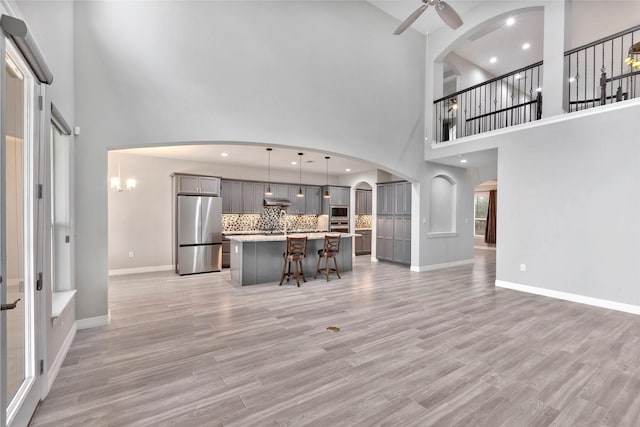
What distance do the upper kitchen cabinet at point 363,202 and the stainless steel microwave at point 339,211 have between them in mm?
467

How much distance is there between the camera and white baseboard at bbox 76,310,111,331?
3.41m

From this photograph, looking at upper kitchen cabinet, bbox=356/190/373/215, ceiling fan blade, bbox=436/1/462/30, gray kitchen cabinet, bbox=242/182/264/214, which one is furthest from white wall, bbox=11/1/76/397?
upper kitchen cabinet, bbox=356/190/373/215

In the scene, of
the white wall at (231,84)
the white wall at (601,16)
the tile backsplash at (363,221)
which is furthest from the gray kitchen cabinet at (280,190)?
the white wall at (601,16)

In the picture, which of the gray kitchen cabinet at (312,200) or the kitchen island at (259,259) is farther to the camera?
the gray kitchen cabinet at (312,200)

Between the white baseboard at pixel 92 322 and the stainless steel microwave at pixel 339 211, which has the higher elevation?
the stainless steel microwave at pixel 339 211

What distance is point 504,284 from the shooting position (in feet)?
17.6

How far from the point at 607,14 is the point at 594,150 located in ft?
14.4

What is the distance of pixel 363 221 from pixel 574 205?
6.47 m

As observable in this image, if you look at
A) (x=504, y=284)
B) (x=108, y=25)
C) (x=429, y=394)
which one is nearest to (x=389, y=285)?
(x=504, y=284)

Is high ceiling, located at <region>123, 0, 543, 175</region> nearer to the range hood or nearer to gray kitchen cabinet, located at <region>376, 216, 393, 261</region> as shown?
the range hood

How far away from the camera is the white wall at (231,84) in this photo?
11.6ft

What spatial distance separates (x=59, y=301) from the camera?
2.83 m

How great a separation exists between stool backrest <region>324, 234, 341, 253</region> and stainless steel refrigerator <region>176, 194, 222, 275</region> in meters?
2.97

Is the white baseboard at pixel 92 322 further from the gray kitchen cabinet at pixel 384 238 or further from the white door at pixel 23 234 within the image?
the gray kitchen cabinet at pixel 384 238
